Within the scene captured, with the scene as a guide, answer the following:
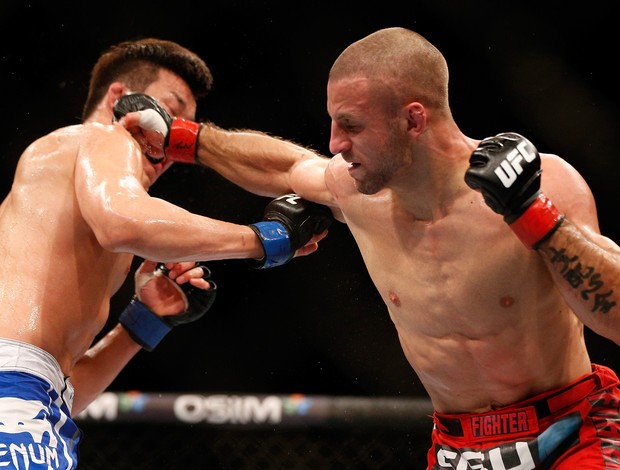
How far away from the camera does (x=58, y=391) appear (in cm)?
189

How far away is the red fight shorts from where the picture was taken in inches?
72.6

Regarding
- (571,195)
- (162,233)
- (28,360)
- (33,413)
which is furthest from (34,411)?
(571,195)

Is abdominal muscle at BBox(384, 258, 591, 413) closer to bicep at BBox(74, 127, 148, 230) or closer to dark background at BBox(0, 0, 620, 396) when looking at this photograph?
bicep at BBox(74, 127, 148, 230)

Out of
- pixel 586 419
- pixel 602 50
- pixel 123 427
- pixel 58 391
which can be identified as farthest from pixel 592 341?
pixel 58 391

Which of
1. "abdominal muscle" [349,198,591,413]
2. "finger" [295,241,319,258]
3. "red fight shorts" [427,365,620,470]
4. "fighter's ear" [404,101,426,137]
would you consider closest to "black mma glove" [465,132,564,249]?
"abdominal muscle" [349,198,591,413]

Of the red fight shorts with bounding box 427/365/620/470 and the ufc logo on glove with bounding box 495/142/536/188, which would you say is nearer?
the ufc logo on glove with bounding box 495/142/536/188

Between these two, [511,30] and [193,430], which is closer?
[193,430]

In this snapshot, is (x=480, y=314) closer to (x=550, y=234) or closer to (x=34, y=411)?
(x=550, y=234)

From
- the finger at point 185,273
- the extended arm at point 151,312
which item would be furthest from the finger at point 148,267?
the finger at point 185,273

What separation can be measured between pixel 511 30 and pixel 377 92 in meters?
1.98

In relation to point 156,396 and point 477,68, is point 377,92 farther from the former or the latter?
point 477,68

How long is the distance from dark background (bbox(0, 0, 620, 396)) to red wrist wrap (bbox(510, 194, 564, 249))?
1.96 metres

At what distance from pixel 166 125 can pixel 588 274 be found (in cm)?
127

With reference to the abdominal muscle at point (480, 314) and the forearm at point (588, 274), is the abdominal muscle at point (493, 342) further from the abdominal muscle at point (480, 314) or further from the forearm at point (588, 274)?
the forearm at point (588, 274)
